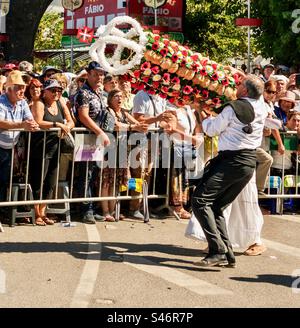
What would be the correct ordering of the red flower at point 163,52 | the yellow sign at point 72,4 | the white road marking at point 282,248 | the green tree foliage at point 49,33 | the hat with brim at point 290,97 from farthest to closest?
the green tree foliage at point 49,33, the yellow sign at point 72,4, the hat with brim at point 290,97, the red flower at point 163,52, the white road marking at point 282,248

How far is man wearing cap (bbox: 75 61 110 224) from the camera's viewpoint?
11570mm

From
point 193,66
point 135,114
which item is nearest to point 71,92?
point 135,114

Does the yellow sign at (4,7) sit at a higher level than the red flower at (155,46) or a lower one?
higher

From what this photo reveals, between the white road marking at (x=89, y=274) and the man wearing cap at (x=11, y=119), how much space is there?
4.55 ft

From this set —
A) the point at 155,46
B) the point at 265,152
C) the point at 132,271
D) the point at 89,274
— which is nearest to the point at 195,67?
the point at 155,46

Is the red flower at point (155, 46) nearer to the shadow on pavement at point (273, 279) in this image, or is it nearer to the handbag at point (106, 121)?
the handbag at point (106, 121)

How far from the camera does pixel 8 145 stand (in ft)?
37.0

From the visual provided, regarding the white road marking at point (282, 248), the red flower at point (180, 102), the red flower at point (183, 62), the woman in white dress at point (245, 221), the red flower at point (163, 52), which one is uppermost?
the red flower at point (163, 52)

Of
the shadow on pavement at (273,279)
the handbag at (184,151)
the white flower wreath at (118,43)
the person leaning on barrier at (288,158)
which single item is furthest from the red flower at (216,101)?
the shadow on pavement at (273,279)

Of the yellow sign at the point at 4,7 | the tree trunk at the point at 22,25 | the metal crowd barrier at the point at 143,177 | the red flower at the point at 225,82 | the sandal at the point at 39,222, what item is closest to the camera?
the red flower at the point at 225,82

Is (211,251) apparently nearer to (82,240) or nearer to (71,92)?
(82,240)

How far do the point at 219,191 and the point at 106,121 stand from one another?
10.7 ft

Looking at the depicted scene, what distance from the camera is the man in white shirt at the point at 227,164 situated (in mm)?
8867
